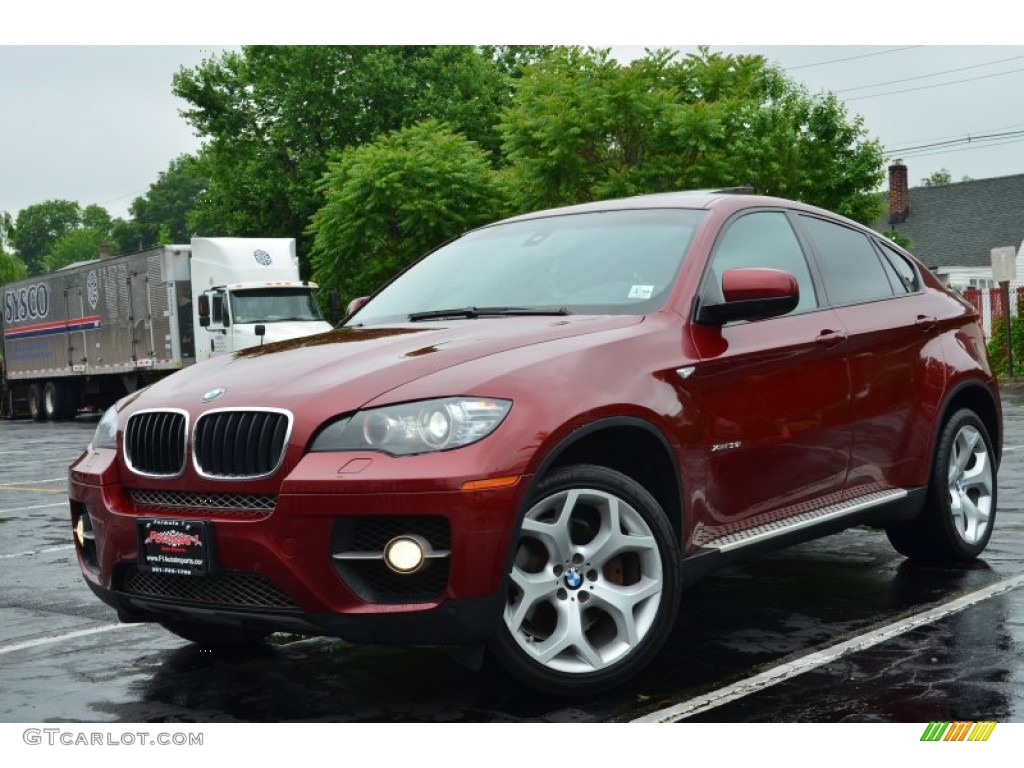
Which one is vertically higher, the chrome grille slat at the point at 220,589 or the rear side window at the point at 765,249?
the rear side window at the point at 765,249

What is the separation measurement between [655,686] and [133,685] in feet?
6.08

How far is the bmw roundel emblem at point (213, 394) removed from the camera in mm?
4613

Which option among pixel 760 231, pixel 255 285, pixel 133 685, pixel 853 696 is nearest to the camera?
pixel 853 696

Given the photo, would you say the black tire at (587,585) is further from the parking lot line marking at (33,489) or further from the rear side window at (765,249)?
the parking lot line marking at (33,489)

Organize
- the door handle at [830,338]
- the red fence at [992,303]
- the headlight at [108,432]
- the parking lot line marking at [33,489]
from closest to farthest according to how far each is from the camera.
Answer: the headlight at [108,432] → the door handle at [830,338] → the parking lot line marking at [33,489] → the red fence at [992,303]

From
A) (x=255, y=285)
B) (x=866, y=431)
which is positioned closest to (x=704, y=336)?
(x=866, y=431)

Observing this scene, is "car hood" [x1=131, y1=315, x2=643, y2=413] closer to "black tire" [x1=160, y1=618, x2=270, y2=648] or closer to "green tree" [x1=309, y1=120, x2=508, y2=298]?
"black tire" [x1=160, y1=618, x2=270, y2=648]

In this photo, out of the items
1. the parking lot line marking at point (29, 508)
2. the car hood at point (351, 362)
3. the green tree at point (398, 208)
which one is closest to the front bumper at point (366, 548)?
the car hood at point (351, 362)

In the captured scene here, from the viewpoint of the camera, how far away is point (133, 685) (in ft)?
16.5

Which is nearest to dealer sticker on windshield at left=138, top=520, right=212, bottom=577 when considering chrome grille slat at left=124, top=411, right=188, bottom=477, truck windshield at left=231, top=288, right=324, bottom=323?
chrome grille slat at left=124, top=411, right=188, bottom=477

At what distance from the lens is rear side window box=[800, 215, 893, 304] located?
618 cm

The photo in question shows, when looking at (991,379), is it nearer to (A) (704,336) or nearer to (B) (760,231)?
(B) (760,231)

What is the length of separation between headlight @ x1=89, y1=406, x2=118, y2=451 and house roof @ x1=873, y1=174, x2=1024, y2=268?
172ft

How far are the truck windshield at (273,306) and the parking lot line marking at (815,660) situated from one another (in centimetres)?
2125
